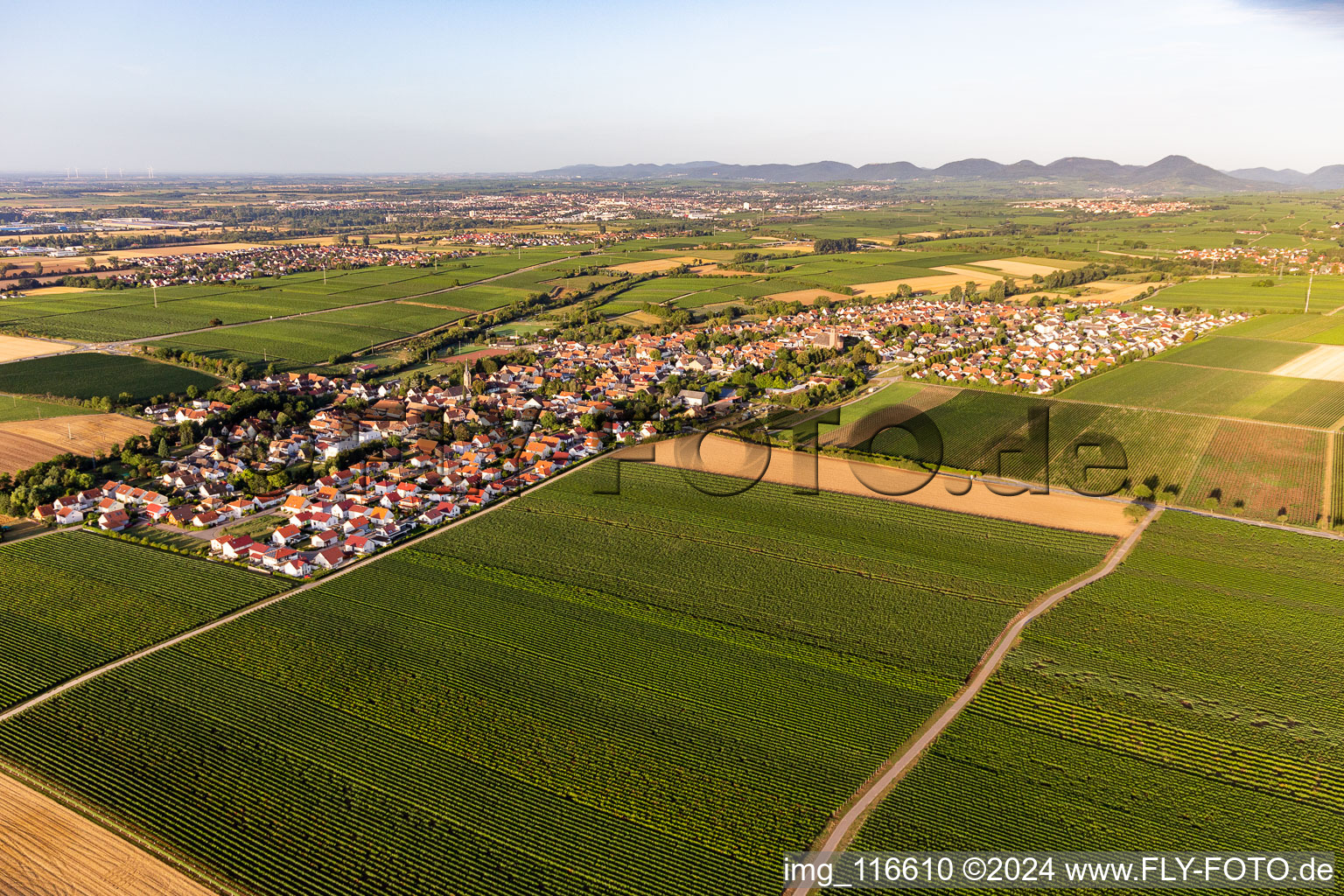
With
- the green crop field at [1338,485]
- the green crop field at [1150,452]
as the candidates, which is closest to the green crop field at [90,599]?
the green crop field at [1150,452]

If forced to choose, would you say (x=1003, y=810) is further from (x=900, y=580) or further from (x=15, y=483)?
(x=15, y=483)

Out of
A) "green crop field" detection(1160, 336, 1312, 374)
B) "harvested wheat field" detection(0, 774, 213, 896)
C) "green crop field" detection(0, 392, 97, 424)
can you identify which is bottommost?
"harvested wheat field" detection(0, 774, 213, 896)

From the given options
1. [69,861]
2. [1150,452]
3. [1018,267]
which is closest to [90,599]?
[69,861]

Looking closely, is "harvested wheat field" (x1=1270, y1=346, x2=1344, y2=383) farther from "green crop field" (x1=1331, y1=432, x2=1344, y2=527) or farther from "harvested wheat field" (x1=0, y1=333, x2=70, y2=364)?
"harvested wheat field" (x1=0, y1=333, x2=70, y2=364)

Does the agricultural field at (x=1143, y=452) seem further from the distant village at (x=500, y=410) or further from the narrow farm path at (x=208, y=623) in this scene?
the narrow farm path at (x=208, y=623)

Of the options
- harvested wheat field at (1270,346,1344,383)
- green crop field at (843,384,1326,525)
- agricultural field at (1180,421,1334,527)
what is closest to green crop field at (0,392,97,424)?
green crop field at (843,384,1326,525)

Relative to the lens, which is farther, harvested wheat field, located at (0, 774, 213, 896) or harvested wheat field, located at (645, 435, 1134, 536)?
harvested wheat field, located at (645, 435, 1134, 536)

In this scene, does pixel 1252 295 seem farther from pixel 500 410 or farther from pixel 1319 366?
pixel 500 410
